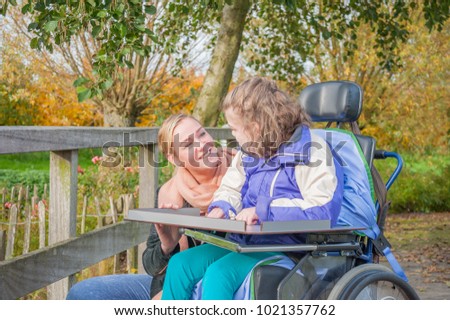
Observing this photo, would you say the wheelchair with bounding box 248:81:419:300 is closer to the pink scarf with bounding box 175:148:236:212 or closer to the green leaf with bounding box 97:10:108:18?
the pink scarf with bounding box 175:148:236:212

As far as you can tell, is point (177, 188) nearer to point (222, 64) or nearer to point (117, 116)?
point (222, 64)

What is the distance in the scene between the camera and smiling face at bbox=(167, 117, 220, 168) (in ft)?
8.71

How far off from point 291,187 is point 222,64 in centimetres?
449

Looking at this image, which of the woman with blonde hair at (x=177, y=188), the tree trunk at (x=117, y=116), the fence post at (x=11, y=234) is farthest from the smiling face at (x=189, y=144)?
the tree trunk at (x=117, y=116)

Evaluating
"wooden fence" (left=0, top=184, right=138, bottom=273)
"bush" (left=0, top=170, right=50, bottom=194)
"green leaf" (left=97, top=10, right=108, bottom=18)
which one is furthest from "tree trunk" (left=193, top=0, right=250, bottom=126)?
"bush" (left=0, top=170, right=50, bottom=194)

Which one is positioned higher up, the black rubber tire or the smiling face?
the smiling face

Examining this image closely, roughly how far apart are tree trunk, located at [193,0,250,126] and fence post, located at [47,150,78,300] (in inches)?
139

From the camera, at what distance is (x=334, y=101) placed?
9.89 feet

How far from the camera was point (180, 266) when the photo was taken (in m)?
2.41

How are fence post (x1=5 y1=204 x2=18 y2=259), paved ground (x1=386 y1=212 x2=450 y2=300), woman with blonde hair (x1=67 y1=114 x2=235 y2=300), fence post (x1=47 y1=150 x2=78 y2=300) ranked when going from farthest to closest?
paved ground (x1=386 y1=212 x2=450 y2=300), fence post (x1=5 y1=204 x2=18 y2=259), fence post (x1=47 y1=150 x2=78 y2=300), woman with blonde hair (x1=67 y1=114 x2=235 y2=300)

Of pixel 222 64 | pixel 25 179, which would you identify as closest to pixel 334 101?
pixel 222 64

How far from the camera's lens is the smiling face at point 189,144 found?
2.65 metres

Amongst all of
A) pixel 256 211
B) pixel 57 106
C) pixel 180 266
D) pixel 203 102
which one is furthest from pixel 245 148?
pixel 57 106

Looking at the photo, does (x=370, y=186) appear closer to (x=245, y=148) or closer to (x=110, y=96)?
(x=245, y=148)
